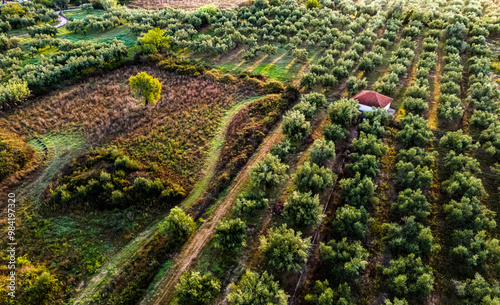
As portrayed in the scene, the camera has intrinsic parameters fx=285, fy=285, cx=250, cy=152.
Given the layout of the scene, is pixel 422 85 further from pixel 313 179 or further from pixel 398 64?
pixel 313 179

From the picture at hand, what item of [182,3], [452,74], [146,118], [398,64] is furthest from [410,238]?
[182,3]

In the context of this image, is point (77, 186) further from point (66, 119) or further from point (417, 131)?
point (417, 131)

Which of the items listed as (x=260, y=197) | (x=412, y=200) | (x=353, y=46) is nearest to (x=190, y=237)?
(x=260, y=197)

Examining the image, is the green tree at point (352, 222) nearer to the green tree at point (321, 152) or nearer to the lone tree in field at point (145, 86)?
the green tree at point (321, 152)

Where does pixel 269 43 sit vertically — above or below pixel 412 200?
above

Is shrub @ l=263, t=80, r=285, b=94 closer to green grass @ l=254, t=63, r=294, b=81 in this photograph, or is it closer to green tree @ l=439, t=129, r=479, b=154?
green grass @ l=254, t=63, r=294, b=81

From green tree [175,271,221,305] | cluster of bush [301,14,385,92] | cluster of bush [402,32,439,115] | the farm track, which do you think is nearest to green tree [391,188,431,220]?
cluster of bush [402,32,439,115]

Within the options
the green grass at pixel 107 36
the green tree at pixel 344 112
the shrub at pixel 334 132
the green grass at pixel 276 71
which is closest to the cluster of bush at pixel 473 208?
the green tree at pixel 344 112
